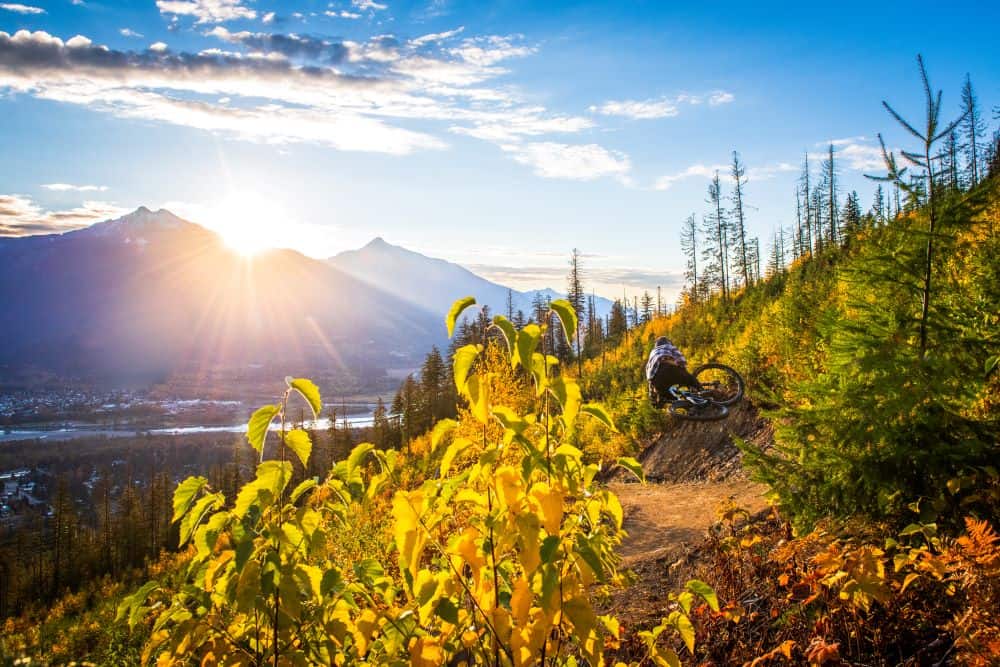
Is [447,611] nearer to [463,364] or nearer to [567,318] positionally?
[463,364]

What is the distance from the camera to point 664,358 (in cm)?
946

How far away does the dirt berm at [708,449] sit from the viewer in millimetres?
11992

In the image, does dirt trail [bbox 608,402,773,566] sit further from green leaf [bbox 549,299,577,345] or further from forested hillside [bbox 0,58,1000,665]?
green leaf [bbox 549,299,577,345]

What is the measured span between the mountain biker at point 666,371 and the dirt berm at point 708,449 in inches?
118

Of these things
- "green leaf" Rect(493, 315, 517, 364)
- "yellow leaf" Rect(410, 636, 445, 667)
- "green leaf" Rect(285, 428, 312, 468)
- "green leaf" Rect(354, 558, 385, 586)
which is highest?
"green leaf" Rect(493, 315, 517, 364)

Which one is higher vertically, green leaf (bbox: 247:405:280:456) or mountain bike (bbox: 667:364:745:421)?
green leaf (bbox: 247:405:280:456)

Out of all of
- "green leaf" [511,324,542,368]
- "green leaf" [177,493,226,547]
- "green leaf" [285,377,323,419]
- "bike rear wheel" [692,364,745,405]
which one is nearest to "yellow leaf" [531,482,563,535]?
"green leaf" [511,324,542,368]

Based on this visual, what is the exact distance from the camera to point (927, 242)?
409 centimetres

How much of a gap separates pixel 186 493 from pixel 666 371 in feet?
28.9

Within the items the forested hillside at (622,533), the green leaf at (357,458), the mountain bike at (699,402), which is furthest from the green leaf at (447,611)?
the mountain bike at (699,402)

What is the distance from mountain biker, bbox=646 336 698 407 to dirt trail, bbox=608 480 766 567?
1.98 metres

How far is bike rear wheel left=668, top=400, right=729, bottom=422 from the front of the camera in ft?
30.5

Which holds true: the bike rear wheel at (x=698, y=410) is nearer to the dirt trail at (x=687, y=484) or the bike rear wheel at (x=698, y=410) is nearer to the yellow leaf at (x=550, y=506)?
the dirt trail at (x=687, y=484)

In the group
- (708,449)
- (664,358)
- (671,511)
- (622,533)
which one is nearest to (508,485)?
(622,533)
